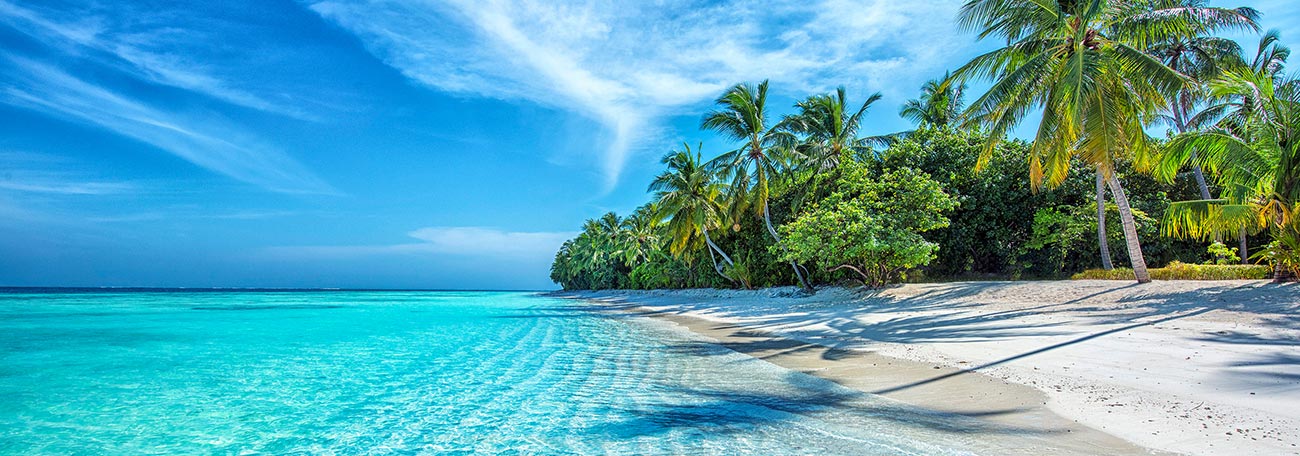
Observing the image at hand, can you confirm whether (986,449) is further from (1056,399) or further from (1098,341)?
(1098,341)

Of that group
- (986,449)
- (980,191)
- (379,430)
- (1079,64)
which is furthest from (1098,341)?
(980,191)

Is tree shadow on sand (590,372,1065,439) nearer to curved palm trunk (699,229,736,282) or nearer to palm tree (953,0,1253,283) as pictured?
palm tree (953,0,1253,283)

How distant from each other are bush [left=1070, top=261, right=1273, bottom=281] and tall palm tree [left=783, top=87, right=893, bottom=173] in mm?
10916

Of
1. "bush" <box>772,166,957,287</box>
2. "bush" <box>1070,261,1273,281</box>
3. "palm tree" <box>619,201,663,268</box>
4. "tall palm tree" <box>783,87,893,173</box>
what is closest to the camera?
"bush" <box>1070,261,1273,281</box>

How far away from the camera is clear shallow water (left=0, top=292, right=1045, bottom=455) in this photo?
4.44 m

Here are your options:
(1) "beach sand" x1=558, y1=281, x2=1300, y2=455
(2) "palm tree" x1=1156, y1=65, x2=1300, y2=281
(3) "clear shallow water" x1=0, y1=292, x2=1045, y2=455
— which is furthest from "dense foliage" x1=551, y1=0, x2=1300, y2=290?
(3) "clear shallow water" x1=0, y1=292, x2=1045, y2=455

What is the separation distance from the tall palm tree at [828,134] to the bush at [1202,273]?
1092 cm

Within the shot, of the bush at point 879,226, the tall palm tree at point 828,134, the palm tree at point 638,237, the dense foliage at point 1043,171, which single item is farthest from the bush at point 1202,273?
the palm tree at point 638,237

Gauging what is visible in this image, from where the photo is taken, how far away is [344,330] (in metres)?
16.9

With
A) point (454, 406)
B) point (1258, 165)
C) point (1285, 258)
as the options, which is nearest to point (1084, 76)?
point (1258, 165)

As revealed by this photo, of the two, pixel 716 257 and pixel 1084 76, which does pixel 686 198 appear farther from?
pixel 1084 76

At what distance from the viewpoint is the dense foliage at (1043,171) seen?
11555mm

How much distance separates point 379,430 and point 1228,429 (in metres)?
6.73

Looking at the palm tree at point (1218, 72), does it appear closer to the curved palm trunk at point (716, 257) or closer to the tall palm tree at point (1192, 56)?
the tall palm tree at point (1192, 56)
